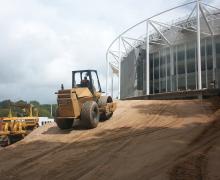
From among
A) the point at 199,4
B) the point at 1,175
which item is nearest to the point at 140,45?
the point at 199,4

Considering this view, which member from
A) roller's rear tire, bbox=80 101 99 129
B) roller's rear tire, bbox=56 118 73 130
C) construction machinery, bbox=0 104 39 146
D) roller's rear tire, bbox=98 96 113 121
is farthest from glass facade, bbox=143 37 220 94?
roller's rear tire, bbox=56 118 73 130

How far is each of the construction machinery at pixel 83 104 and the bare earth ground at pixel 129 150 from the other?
1.64ft

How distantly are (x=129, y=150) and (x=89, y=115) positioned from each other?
484cm

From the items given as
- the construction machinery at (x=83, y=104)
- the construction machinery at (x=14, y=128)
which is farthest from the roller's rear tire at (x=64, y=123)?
the construction machinery at (x=14, y=128)

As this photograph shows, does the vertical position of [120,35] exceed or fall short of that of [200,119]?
it exceeds it

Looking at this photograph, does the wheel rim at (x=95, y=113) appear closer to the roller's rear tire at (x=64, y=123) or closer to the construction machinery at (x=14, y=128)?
the roller's rear tire at (x=64, y=123)

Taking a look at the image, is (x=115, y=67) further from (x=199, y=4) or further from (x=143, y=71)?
(x=199, y=4)

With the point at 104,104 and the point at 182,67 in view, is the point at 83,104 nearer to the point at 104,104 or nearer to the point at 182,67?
the point at 104,104

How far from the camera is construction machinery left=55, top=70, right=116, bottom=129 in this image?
15680 mm

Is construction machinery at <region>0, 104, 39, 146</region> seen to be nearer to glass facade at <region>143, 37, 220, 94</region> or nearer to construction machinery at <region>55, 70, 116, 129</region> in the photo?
construction machinery at <region>55, 70, 116, 129</region>

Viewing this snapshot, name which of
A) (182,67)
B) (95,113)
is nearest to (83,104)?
(95,113)

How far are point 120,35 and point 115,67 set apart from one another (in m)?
13.7

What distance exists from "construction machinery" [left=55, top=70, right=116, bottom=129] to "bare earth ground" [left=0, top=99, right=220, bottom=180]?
50cm

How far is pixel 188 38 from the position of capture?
35656 mm
